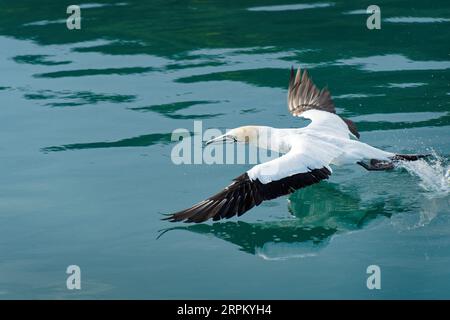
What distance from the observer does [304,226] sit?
35.1 feet

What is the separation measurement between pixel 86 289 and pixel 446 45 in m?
7.77

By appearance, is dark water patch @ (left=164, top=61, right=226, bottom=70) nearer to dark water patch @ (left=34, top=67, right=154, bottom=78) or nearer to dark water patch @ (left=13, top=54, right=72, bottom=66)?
dark water patch @ (left=34, top=67, right=154, bottom=78)

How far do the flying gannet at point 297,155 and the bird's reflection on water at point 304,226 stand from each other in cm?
35

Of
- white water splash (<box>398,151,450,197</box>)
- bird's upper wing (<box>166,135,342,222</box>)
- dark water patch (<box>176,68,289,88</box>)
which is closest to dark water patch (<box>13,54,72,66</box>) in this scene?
dark water patch (<box>176,68,289,88</box>)

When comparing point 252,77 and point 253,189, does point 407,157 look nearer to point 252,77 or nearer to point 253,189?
point 253,189

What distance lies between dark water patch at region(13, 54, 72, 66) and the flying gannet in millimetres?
3847

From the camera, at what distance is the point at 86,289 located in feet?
31.4

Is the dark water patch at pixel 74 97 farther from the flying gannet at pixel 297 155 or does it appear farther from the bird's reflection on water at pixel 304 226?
the bird's reflection on water at pixel 304 226

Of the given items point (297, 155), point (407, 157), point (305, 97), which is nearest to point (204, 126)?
point (305, 97)

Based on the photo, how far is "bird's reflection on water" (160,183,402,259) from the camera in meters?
10.3

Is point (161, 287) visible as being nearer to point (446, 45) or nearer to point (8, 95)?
point (8, 95)

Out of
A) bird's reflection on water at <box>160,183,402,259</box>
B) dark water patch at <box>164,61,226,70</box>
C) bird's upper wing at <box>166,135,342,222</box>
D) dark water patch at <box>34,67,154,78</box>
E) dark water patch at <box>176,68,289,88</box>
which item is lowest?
bird's reflection on water at <box>160,183,402,259</box>

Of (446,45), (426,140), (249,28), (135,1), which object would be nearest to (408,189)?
(426,140)

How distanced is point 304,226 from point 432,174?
151cm
